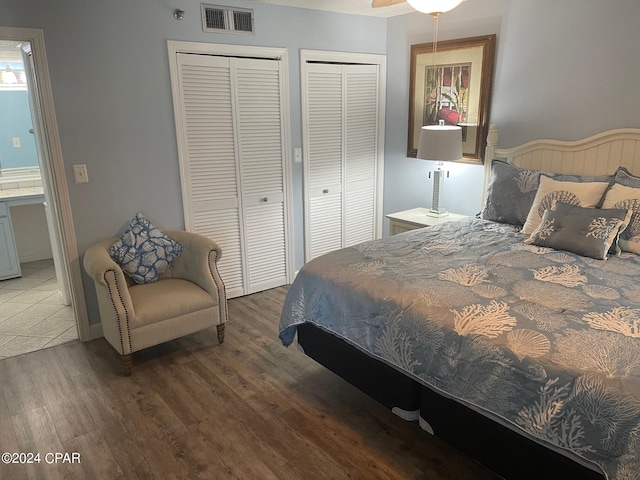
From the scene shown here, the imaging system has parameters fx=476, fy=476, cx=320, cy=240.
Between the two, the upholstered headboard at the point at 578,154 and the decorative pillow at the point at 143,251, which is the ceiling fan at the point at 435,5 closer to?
the upholstered headboard at the point at 578,154

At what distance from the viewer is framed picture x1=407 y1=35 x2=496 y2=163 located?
382cm

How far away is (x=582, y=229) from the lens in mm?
2703

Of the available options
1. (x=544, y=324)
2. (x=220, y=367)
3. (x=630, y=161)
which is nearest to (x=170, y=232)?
(x=220, y=367)

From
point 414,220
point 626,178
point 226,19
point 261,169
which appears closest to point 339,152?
point 261,169

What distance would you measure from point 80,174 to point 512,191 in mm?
2978

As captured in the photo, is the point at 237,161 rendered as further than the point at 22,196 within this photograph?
No

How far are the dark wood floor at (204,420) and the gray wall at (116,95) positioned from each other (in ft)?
2.33

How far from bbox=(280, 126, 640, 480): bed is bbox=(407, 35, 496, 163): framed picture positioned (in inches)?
23.2

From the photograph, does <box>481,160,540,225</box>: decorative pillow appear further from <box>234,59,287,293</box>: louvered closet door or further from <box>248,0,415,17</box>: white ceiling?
<box>234,59,287,293</box>: louvered closet door

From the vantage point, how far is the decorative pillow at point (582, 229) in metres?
2.64

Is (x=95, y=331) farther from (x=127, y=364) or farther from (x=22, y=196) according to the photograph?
(x=22, y=196)

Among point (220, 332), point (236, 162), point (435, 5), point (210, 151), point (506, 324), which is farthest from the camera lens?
point (236, 162)

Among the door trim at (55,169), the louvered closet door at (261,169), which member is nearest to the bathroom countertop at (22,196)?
the door trim at (55,169)

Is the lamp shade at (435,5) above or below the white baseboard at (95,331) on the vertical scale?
above
